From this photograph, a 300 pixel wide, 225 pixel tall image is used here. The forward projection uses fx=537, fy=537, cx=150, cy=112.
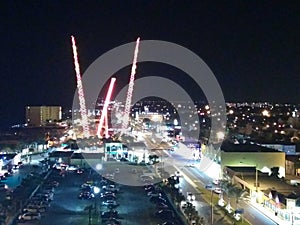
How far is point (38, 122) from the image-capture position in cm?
2141

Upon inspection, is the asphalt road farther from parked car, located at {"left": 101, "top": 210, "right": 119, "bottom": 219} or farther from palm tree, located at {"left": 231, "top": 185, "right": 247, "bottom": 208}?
parked car, located at {"left": 101, "top": 210, "right": 119, "bottom": 219}

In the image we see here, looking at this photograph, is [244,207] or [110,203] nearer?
[244,207]

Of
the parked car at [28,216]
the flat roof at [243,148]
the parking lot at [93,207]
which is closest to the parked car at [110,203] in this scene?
the parking lot at [93,207]

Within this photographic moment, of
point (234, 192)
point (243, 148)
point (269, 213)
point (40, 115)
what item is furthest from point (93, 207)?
point (40, 115)

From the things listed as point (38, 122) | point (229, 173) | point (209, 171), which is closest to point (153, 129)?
point (38, 122)

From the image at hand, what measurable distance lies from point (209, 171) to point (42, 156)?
3.51m

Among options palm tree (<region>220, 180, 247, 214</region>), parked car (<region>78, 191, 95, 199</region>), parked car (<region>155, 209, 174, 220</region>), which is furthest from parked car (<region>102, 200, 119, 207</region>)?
palm tree (<region>220, 180, 247, 214</region>)

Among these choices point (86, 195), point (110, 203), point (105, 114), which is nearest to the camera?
point (110, 203)

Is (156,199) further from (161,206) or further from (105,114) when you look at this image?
(105,114)

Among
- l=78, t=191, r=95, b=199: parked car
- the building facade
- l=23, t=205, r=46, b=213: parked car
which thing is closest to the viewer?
l=23, t=205, r=46, b=213: parked car

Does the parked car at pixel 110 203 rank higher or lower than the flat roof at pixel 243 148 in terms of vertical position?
lower

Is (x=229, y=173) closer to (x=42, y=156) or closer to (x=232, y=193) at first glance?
(x=232, y=193)

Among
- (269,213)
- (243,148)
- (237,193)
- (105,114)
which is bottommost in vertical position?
(269,213)

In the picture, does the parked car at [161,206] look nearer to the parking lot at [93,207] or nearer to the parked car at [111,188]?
the parking lot at [93,207]
